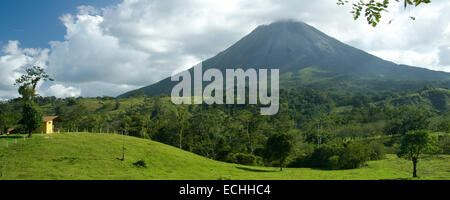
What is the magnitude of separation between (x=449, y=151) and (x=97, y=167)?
8599cm

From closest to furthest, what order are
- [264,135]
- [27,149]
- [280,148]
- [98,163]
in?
[98,163] < [27,149] < [280,148] < [264,135]

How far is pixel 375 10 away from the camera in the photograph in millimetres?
8211

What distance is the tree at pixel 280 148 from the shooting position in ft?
205

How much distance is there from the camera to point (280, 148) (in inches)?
2479

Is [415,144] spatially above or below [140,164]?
above

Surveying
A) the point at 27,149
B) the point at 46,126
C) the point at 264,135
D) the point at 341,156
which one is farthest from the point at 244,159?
the point at 27,149

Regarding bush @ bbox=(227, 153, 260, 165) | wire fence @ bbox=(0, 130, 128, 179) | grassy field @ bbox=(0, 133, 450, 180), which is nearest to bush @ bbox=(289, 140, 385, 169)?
grassy field @ bbox=(0, 133, 450, 180)

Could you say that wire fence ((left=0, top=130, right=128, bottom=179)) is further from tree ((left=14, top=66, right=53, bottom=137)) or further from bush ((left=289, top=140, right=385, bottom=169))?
bush ((left=289, top=140, right=385, bottom=169))

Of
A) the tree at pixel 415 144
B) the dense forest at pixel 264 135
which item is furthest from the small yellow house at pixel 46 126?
the tree at pixel 415 144

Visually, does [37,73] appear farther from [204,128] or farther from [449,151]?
[449,151]

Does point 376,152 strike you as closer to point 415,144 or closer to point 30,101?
point 415,144

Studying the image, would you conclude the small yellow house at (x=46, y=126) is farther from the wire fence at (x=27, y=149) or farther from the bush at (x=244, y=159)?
the bush at (x=244, y=159)

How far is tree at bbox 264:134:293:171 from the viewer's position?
205 ft

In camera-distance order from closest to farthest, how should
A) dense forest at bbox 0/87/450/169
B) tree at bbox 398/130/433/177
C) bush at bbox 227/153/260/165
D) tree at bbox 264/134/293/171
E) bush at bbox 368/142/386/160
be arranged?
tree at bbox 398/130/433/177 < tree at bbox 264/134/293/171 < bush at bbox 227/153/260/165 < dense forest at bbox 0/87/450/169 < bush at bbox 368/142/386/160
